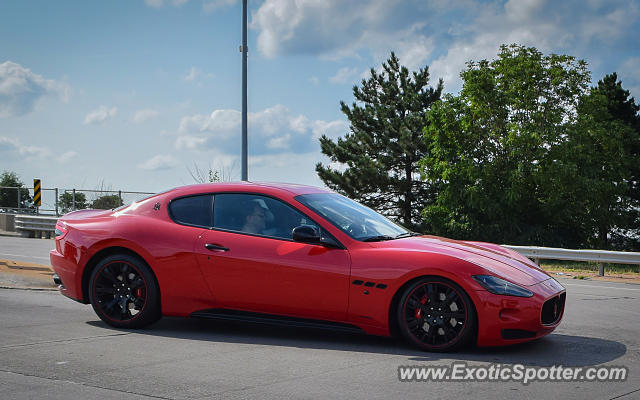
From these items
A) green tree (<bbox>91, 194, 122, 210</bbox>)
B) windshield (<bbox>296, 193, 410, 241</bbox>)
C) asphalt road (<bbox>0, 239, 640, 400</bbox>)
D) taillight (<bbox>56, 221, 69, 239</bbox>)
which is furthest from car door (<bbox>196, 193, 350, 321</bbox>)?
green tree (<bbox>91, 194, 122, 210</bbox>)

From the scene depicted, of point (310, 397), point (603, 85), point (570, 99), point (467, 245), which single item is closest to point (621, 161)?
point (570, 99)

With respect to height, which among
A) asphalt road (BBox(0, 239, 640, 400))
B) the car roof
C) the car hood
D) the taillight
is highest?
the car roof

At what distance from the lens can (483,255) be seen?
21.0ft

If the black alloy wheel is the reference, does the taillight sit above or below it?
→ above

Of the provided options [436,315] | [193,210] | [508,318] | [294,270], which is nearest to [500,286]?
[508,318]

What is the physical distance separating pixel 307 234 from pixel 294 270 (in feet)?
1.12

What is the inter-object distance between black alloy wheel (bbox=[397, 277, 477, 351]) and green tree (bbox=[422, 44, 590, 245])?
36.6 meters

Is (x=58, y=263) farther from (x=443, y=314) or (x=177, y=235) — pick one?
(x=443, y=314)

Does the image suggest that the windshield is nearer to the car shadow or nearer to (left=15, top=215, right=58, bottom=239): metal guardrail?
the car shadow

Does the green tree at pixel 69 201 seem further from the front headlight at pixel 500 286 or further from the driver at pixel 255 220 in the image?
the front headlight at pixel 500 286

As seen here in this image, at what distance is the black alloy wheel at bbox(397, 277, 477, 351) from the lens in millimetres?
5844

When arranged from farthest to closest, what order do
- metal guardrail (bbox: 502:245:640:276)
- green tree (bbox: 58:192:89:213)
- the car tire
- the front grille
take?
green tree (bbox: 58:192:89:213), metal guardrail (bbox: 502:245:640:276), the car tire, the front grille

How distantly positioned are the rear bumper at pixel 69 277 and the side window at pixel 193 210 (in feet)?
3.96

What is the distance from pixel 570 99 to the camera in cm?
4384
